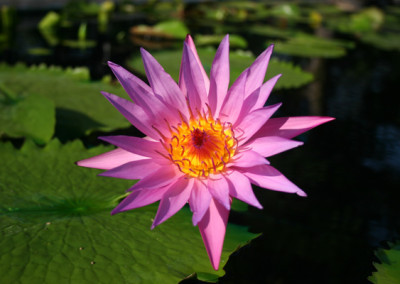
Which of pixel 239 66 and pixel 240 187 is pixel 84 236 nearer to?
pixel 240 187

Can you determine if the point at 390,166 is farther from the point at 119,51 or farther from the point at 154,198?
the point at 119,51

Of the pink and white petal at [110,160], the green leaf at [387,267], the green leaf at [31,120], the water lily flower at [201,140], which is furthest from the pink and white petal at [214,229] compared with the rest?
the green leaf at [31,120]

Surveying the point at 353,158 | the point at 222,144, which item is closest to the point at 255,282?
the point at 222,144

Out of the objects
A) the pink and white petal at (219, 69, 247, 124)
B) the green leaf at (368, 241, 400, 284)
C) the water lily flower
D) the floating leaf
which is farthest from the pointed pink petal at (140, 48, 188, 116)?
the floating leaf

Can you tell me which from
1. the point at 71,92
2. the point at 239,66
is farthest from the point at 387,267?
the point at 239,66

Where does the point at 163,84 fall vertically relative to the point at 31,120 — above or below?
above

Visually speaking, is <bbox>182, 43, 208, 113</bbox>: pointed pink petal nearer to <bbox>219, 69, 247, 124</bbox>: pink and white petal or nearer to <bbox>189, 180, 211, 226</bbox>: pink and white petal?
<bbox>219, 69, 247, 124</bbox>: pink and white petal
